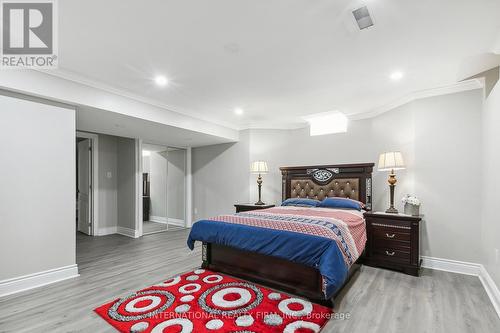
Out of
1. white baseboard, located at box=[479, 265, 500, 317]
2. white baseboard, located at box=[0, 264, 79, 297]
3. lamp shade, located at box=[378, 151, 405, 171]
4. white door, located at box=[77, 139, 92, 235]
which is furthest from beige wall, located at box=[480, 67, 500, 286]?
white door, located at box=[77, 139, 92, 235]

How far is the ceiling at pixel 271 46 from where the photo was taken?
1.85 metres

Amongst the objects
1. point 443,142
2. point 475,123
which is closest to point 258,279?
point 443,142

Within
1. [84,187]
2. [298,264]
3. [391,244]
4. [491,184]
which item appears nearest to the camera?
[298,264]

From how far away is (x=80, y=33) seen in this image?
7.04 feet

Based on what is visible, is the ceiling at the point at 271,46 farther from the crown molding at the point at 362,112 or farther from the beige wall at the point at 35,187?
the beige wall at the point at 35,187

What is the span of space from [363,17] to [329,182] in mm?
3013

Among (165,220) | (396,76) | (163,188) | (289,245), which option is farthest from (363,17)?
(165,220)

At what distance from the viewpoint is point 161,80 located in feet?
10.3

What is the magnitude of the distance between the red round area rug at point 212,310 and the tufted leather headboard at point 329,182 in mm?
2390

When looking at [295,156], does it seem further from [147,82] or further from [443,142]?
[147,82]

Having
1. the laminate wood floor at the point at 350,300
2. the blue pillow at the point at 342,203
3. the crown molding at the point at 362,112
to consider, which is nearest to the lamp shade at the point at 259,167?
the crown molding at the point at 362,112

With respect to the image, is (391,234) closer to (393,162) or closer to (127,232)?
(393,162)

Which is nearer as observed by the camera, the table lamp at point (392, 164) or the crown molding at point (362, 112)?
the crown molding at point (362, 112)

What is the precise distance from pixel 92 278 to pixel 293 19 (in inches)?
140
